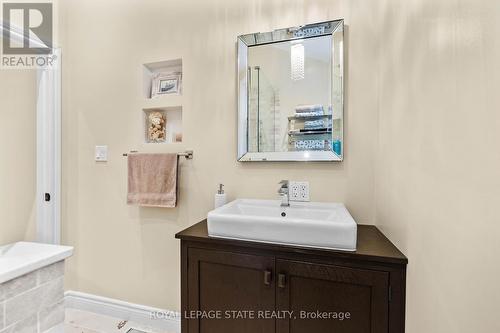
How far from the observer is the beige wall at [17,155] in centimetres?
171

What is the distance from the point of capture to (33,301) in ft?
4.64

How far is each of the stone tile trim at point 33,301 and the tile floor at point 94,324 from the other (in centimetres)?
33

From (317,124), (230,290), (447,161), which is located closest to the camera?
(447,161)

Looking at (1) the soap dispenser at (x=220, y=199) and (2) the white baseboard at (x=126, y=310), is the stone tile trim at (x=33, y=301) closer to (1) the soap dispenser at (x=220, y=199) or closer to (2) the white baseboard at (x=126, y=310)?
(2) the white baseboard at (x=126, y=310)

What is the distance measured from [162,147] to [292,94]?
972 millimetres

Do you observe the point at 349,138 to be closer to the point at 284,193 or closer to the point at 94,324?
the point at 284,193

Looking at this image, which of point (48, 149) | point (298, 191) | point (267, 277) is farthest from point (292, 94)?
point (48, 149)

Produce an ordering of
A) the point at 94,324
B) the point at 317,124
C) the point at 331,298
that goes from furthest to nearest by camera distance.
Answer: the point at 94,324 → the point at 317,124 → the point at 331,298

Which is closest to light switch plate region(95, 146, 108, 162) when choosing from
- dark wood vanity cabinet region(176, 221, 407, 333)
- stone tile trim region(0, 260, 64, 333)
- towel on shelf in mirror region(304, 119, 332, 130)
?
stone tile trim region(0, 260, 64, 333)

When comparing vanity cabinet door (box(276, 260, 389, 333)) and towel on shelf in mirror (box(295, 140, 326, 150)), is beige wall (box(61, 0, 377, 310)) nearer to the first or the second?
towel on shelf in mirror (box(295, 140, 326, 150))

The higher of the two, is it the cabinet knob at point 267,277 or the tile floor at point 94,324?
the cabinet knob at point 267,277

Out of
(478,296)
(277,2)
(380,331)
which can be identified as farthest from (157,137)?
(478,296)

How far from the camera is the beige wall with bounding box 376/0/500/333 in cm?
53

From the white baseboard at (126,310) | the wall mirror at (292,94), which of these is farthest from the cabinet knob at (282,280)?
the white baseboard at (126,310)
